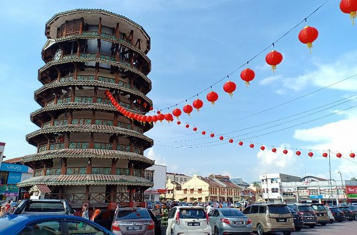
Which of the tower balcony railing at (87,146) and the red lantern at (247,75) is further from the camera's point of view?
the tower balcony railing at (87,146)

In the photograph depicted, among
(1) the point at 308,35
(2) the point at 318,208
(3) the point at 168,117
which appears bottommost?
(2) the point at 318,208

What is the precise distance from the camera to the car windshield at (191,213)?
1189 centimetres

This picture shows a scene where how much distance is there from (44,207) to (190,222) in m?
6.17

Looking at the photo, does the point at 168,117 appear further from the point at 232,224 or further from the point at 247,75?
the point at 232,224

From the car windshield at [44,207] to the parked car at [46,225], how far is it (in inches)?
228

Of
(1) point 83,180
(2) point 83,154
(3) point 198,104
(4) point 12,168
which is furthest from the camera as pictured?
(4) point 12,168

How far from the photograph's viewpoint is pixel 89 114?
26.3m

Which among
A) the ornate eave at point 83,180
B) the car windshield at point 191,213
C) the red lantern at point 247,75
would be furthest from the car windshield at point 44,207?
the ornate eave at point 83,180

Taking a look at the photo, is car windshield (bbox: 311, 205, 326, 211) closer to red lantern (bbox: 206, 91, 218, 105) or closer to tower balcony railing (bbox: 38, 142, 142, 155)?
red lantern (bbox: 206, 91, 218, 105)

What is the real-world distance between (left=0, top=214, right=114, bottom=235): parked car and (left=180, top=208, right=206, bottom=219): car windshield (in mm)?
5994

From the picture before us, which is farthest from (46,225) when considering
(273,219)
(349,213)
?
(349,213)

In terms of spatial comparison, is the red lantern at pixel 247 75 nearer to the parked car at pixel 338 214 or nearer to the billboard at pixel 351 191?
the parked car at pixel 338 214

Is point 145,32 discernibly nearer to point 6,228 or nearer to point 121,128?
point 121,128

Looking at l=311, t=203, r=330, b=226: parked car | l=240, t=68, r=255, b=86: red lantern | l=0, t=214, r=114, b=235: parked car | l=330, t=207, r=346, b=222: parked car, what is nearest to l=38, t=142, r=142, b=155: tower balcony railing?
l=240, t=68, r=255, b=86: red lantern
